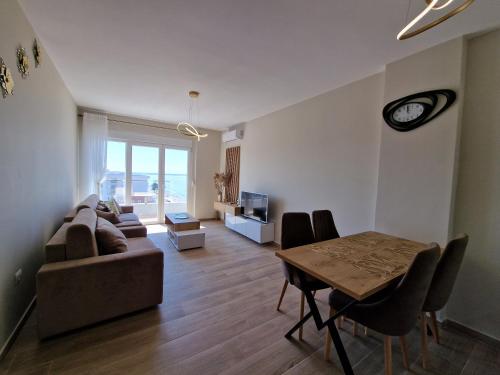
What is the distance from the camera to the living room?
1.57 meters

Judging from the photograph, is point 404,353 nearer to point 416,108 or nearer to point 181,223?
point 416,108

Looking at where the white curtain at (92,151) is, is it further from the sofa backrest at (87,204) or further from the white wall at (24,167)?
the white wall at (24,167)

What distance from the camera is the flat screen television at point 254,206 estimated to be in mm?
4301

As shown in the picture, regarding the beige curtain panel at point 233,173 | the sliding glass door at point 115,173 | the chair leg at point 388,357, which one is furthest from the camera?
the beige curtain panel at point 233,173

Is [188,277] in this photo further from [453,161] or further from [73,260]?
[453,161]

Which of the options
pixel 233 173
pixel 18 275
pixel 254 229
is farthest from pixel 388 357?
pixel 233 173

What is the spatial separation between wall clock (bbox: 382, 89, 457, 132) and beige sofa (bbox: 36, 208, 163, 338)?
292cm

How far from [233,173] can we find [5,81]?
449 cm

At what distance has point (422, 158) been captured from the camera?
7.20 feet

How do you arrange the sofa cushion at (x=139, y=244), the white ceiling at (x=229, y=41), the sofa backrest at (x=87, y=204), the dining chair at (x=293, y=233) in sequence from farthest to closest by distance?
Result: the sofa backrest at (x=87, y=204) → the sofa cushion at (x=139, y=244) → the dining chair at (x=293, y=233) → the white ceiling at (x=229, y=41)

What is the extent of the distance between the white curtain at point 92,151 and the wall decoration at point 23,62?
2988 millimetres

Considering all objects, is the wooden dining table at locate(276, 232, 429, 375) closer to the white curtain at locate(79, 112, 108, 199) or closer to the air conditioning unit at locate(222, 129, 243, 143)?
the air conditioning unit at locate(222, 129, 243, 143)

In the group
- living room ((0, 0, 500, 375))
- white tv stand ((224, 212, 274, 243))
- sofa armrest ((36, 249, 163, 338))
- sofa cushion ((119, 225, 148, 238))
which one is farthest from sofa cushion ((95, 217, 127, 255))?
white tv stand ((224, 212, 274, 243))

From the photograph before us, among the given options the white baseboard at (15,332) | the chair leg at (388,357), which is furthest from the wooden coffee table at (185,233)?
the chair leg at (388,357)
